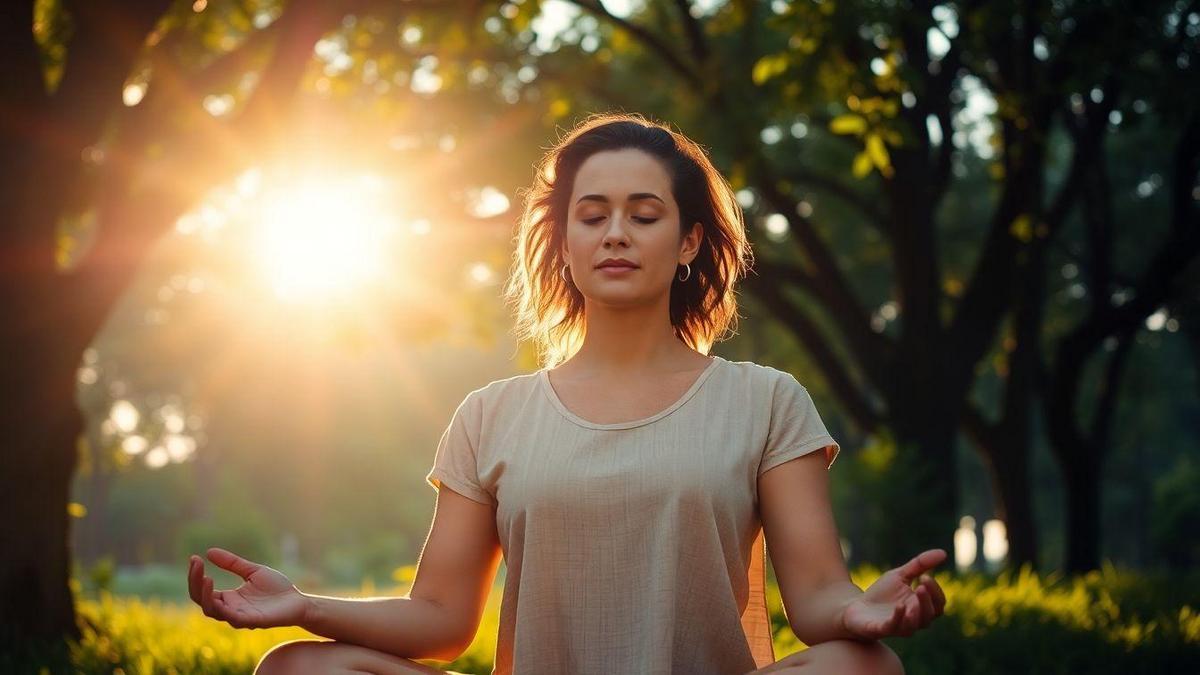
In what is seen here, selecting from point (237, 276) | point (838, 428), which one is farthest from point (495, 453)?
point (838, 428)

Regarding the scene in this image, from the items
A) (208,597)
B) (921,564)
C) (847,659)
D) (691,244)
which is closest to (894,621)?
(921,564)

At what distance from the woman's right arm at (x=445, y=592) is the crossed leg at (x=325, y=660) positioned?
8 cm

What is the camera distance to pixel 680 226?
3.79m

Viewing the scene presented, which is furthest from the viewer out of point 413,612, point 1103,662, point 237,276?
point 237,276

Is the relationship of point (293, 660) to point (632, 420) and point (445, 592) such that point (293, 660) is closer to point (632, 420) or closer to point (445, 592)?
point (445, 592)

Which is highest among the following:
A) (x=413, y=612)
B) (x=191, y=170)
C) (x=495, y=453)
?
(x=191, y=170)

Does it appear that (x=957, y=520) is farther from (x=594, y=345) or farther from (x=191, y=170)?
(x=594, y=345)

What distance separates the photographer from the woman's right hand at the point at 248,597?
314 centimetres

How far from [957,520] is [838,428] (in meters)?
19.9

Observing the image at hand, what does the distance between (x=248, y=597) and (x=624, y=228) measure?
53.7 inches

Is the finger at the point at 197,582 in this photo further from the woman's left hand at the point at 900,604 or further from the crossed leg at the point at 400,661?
the woman's left hand at the point at 900,604

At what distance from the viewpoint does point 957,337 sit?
47.6 feet

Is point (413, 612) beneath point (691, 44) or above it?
beneath

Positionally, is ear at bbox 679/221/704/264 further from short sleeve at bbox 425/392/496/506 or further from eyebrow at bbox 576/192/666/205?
short sleeve at bbox 425/392/496/506
